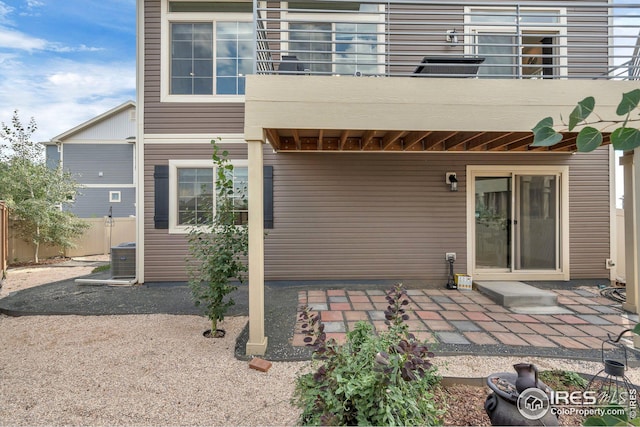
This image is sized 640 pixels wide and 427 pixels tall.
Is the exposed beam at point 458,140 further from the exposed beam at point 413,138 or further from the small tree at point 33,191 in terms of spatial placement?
the small tree at point 33,191

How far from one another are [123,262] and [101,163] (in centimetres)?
1155

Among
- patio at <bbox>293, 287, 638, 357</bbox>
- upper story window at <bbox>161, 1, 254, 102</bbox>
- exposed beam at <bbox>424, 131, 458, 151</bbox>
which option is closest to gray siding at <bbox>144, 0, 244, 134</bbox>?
upper story window at <bbox>161, 1, 254, 102</bbox>

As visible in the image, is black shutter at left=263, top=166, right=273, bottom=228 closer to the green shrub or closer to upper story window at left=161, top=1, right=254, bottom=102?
upper story window at left=161, top=1, right=254, bottom=102

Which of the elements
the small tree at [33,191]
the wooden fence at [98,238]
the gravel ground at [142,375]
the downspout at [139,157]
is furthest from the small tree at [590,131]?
the wooden fence at [98,238]

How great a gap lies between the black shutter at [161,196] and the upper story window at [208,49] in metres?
Answer: 1.41

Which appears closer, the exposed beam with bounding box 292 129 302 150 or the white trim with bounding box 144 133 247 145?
the exposed beam with bounding box 292 129 302 150

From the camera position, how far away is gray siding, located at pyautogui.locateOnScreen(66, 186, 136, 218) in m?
14.3

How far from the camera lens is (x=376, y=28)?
18.6 ft

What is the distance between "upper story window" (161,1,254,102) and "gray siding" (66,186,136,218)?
10.9m

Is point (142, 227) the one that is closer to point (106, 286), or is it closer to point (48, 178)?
point (106, 286)

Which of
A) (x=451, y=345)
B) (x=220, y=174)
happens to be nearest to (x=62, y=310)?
(x=220, y=174)

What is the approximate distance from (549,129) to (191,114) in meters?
5.81

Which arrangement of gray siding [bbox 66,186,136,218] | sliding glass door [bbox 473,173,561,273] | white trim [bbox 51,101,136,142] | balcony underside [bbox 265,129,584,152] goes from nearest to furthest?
balcony underside [bbox 265,129,584,152] < sliding glass door [bbox 473,173,561,273] < white trim [bbox 51,101,136,142] < gray siding [bbox 66,186,136,218]

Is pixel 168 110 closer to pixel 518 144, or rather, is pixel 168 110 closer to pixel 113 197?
pixel 518 144
